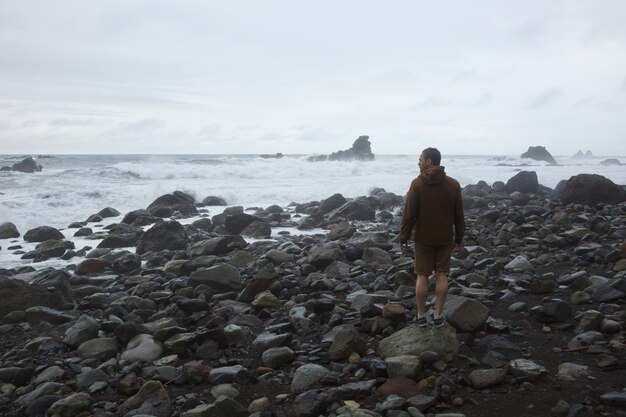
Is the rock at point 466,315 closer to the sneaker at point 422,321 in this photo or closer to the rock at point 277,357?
the sneaker at point 422,321

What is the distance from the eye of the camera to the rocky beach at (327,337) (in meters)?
3.76

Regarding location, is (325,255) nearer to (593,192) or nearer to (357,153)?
(593,192)

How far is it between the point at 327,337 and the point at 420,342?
1.03m

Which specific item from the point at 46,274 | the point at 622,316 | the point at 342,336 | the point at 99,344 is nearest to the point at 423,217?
the point at 342,336

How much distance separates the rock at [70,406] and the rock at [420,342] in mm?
2645

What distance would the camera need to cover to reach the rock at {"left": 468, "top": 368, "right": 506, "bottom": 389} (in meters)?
3.77

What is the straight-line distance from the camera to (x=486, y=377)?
3816 mm

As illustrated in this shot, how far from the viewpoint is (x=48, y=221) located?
1689cm

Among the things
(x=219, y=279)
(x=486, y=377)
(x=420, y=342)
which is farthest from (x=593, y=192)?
(x=486, y=377)

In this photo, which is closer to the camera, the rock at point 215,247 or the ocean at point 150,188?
the rock at point 215,247

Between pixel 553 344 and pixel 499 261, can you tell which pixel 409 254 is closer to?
pixel 499 261


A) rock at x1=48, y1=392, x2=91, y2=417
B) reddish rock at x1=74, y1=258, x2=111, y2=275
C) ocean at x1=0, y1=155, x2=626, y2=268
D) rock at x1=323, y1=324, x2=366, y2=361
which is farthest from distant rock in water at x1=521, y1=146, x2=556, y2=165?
rock at x1=48, y1=392, x2=91, y2=417

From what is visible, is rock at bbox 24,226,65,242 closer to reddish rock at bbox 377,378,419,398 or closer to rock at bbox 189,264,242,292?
rock at bbox 189,264,242,292

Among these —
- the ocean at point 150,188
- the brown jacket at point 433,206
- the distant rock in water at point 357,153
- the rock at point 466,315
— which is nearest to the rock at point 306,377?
the rock at point 466,315
